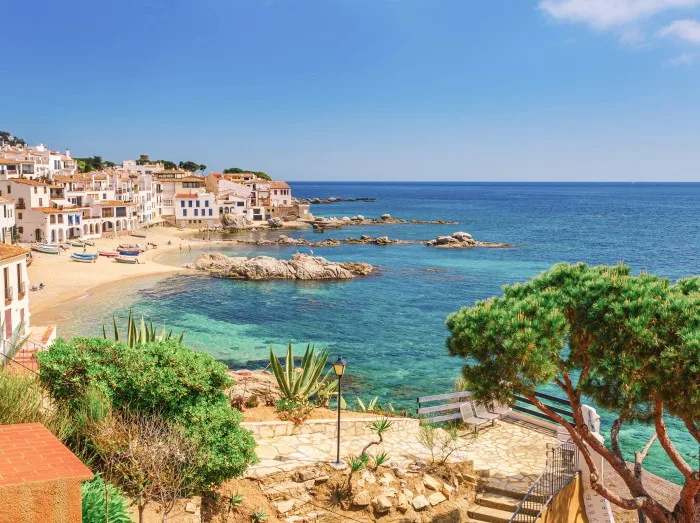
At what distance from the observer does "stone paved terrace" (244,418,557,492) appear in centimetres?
1280

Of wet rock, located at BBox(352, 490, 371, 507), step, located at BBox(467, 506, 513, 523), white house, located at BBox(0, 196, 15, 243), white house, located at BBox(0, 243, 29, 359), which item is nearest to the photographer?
wet rock, located at BBox(352, 490, 371, 507)

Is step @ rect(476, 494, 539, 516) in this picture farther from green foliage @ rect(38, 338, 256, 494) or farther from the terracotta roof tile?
the terracotta roof tile

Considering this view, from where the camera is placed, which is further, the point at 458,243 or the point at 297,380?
the point at 458,243

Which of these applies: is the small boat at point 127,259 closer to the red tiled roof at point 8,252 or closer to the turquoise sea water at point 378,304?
the turquoise sea water at point 378,304

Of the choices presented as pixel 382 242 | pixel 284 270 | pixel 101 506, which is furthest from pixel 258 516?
pixel 382 242

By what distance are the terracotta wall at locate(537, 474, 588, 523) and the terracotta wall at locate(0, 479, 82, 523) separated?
339 inches

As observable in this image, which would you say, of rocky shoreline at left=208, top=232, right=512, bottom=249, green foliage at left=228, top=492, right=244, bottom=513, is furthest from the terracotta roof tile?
rocky shoreline at left=208, top=232, right=512, bottom=249

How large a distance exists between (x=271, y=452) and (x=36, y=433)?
6.58m

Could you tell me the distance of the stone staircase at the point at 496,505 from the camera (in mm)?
11539

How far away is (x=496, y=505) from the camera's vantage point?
11930 mm

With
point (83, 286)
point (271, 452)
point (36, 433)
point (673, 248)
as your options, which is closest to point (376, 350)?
point (271, 452)

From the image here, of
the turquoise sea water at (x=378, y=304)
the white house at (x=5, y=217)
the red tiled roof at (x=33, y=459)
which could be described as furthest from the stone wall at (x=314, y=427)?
the white house at (x=5, y=217)

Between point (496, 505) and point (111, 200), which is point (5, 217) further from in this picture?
point (496, 505)

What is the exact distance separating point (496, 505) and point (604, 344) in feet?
14.9
